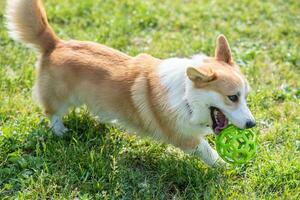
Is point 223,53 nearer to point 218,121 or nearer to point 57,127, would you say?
point 218,121

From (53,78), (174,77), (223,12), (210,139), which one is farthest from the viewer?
(223,12)

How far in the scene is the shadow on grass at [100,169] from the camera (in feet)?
12.2

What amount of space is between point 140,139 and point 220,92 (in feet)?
3.30

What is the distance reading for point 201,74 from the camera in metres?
3.61

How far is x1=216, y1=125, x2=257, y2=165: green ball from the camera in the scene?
12.7 ft

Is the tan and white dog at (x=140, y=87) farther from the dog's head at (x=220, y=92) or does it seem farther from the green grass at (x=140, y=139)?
the green grass at (x=140, y=139)

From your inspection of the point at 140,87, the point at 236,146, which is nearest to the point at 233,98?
the point at 236,146

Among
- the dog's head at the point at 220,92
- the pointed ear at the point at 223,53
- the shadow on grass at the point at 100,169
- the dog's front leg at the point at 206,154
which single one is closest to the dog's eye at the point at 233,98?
the dog's head at the point at 220,92

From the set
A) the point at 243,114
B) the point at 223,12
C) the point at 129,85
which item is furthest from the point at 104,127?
the point at 223,12

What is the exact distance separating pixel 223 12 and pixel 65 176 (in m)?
3.95

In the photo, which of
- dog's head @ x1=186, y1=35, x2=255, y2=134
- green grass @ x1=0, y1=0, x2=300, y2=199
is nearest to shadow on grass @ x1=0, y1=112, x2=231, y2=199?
green grass @ x1=0, y1=0, x2=300, y2=199

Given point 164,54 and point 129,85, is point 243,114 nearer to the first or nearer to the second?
point 129,85

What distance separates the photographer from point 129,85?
4.06m

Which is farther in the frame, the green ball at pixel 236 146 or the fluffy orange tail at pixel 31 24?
the fluffy orange tail at pixel 31 24
